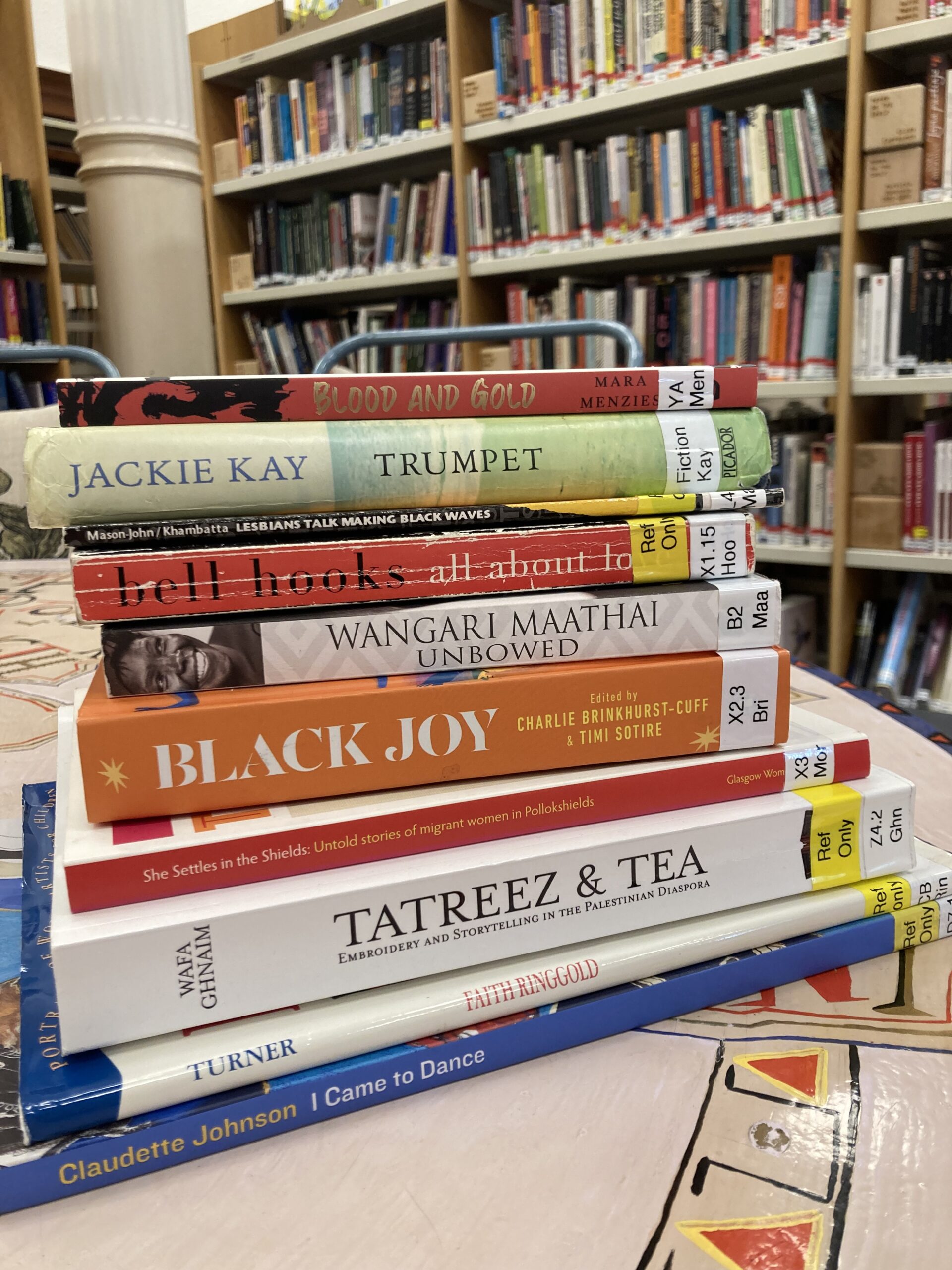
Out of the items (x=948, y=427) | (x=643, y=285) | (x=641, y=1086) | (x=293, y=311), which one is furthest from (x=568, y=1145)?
(x=293, y=311)

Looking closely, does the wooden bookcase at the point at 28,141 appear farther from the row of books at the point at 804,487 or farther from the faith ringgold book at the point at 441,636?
the faith ringgold book at the point at 441,636

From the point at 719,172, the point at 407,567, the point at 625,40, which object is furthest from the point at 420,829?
the point at 625,40

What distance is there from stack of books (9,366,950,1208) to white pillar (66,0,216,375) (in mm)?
2603

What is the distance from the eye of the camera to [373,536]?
1.39 feet

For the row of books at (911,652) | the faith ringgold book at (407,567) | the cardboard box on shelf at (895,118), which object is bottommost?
the row of books at (911,652)

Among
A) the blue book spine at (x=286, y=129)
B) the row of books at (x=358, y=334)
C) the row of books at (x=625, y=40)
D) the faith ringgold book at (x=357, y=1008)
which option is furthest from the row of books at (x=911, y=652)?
the blue book spine at (x=286, y=129)

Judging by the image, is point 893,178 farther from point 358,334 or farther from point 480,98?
point 358,334

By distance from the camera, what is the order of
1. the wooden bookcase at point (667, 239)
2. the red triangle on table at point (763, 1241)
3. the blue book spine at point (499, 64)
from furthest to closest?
the blue book spine at point (499, 64) < the wooden bookcase at point (667, 239) < the red triangle on table at point (763, 1241)

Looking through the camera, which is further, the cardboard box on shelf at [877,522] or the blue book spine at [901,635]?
the blue book spine at [901,635]

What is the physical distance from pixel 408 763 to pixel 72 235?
14.6 ft

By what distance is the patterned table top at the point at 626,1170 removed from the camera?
0.96 feet

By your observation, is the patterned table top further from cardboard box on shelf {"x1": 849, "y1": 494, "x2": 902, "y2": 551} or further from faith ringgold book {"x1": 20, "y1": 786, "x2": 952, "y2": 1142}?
cardboard box on shelf {"x1": 849, "y1": 494, "x2": 902, "y2": 551}

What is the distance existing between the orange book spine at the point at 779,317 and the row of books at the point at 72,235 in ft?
10.2

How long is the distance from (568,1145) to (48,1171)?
0.18m
